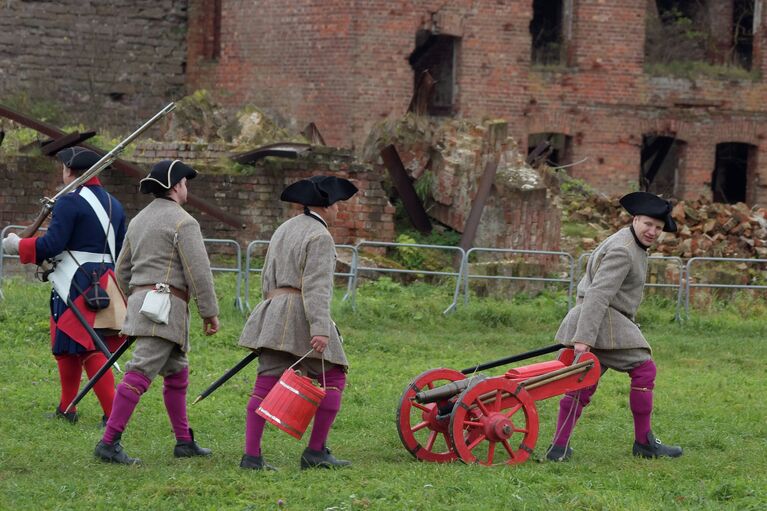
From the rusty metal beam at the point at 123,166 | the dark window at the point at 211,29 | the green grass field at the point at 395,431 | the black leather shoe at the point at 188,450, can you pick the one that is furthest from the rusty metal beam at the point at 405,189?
the black leather shoe at the point at 188,450

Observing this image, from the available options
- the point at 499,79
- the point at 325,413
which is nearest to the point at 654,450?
the point at 325,413

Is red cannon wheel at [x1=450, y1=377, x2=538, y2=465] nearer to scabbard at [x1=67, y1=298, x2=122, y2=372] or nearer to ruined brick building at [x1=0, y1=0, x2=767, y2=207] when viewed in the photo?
scabbard at [x1=67, y1=298, x2=122, y2=372]

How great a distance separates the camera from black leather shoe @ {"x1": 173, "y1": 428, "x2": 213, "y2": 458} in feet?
27.4

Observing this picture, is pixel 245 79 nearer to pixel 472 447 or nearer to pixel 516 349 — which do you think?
pixel 516 349

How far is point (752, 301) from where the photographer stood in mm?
17547

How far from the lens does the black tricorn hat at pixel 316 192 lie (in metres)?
8.13

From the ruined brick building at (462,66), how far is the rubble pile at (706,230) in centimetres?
464

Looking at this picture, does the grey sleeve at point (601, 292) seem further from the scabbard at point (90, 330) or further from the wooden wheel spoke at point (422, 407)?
the scabbard at point (90, 330)

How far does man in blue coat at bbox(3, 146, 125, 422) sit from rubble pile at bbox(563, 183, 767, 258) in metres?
11.8

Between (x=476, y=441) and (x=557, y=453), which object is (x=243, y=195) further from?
(x=476, y=441)

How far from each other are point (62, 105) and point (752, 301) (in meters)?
13.9

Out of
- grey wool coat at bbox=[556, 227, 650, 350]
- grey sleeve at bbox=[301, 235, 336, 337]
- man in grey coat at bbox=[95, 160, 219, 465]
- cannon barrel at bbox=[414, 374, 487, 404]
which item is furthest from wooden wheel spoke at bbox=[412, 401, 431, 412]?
man in grey coat at bbox=[95, 160, 219, 465]

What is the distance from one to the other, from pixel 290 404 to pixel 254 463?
441 millimetres

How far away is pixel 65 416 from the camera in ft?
31.2
